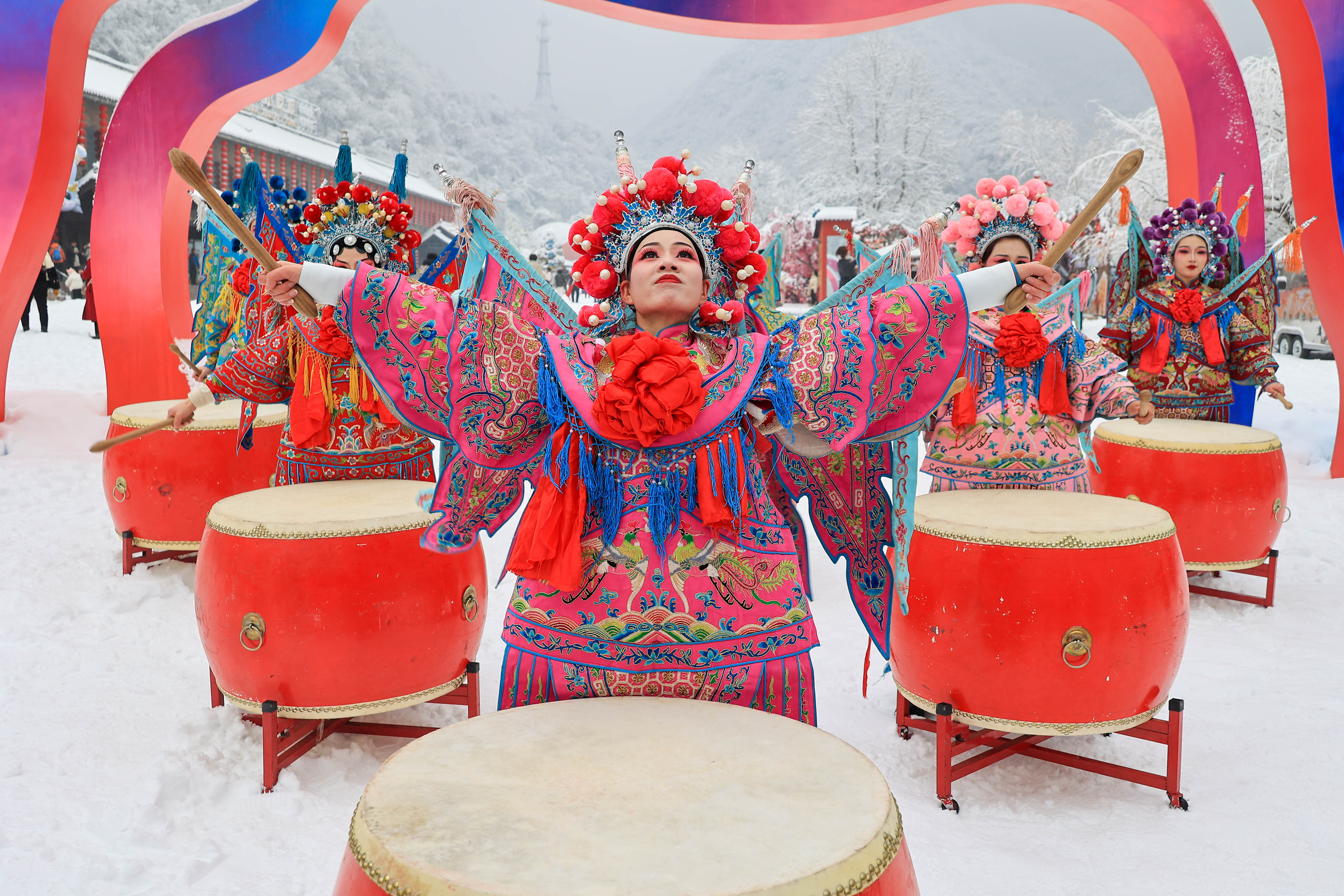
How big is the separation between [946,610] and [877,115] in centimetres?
2690

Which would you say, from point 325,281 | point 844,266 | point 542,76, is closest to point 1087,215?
point 325,281

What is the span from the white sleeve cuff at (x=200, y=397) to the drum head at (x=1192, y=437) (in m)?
3.79

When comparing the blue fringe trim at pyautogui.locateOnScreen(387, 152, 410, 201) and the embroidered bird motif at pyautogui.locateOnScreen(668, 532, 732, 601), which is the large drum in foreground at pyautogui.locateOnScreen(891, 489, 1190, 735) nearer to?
the embroidered bird motif at pyautogui.locateOnScreen(668, 532, 732, 601)

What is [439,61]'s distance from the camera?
1489 inches

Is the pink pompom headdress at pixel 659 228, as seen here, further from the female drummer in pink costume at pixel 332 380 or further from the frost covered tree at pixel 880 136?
the frost covered tree at pixel 880 136

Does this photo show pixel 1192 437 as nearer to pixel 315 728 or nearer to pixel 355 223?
pixel 355 223

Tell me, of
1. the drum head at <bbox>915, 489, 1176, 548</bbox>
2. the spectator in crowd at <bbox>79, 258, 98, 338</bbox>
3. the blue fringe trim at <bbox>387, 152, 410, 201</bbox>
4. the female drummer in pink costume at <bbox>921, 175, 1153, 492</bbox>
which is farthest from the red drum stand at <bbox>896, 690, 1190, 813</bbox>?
the spectator in crowd at <bbox>79, 258, 98, 338</bbox>

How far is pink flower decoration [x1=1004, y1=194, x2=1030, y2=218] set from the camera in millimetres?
3164

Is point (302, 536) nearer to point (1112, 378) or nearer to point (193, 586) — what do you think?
point (193, 586)

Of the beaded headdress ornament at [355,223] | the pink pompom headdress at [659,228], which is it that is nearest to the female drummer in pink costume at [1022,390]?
the pink pompom headdress at [659,228]

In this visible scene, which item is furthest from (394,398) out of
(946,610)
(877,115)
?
(877,115)

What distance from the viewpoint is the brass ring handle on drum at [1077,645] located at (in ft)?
7.84

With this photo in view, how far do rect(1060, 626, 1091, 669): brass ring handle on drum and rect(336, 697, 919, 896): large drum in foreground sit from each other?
4.21ft

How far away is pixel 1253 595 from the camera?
4430 millimetres
